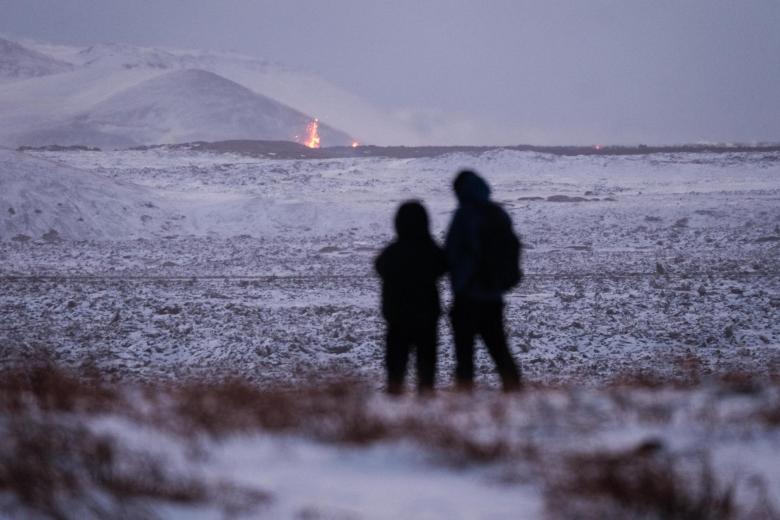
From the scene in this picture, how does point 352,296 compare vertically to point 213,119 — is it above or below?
below

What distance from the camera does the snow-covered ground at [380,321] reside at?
3926mm

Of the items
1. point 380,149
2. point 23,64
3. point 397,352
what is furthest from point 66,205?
point 23,64

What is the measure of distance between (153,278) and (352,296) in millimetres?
5155

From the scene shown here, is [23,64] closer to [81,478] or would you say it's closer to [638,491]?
[81,478]

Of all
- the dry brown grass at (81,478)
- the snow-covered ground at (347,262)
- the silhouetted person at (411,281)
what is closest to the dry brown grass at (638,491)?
the dry brown grass at (81,478)

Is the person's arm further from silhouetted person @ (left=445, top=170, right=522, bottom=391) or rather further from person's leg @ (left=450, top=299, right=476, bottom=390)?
person's leg @ (left=450, top=299, right=476, bottom=390)

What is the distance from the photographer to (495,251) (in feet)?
20.3

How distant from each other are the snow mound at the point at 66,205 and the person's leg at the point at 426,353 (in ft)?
79.0

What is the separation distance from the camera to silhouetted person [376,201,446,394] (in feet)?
20.9

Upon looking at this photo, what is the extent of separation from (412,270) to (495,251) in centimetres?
64

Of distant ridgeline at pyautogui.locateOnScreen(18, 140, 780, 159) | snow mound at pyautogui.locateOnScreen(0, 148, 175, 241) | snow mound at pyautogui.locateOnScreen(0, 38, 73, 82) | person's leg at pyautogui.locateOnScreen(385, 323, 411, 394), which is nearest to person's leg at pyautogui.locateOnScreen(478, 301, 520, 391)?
person's leg at pyautogui.locateOnScreen(385, 323, 411, 394)

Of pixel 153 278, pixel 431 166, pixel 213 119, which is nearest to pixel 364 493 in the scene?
pixel 153 278

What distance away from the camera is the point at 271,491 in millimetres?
3582

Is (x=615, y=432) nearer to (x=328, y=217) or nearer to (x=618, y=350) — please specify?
(x=618, y=350)
